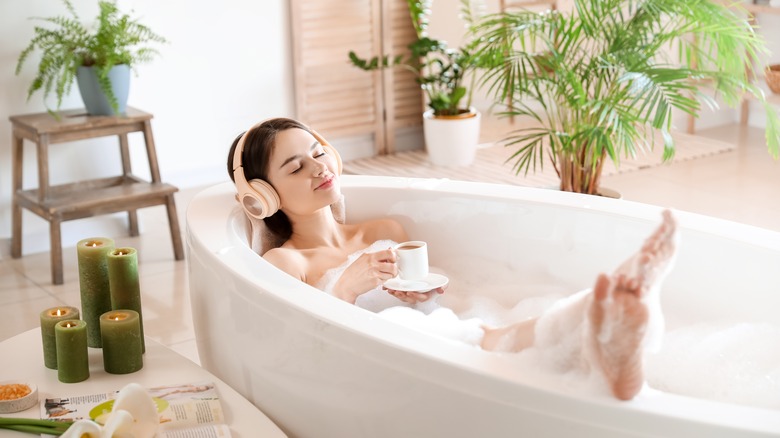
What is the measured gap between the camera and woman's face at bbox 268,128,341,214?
7.86 ft

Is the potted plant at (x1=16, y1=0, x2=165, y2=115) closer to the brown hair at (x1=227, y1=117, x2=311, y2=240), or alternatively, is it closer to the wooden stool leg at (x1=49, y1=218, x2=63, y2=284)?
the wooden stool leg at (x1=49, y1=218, x2=63, y2=284)

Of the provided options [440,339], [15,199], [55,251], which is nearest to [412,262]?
[440,339]

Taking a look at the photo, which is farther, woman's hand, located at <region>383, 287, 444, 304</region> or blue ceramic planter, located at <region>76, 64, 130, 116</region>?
blue ceramic planter, located at <region>76, 64, 130, 116</region>

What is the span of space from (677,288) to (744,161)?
293cm

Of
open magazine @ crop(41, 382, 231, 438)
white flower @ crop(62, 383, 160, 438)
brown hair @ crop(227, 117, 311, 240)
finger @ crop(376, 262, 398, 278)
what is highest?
brown hair @ crop(227, 117, 311, 240)

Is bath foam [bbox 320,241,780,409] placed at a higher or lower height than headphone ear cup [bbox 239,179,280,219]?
lower

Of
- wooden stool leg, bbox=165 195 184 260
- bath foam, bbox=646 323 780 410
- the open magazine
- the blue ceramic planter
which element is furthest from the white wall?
bath foam, bbox=646 323 780 410

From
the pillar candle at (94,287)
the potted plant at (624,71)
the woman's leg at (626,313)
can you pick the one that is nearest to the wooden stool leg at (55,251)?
the pillar candle at (94,287)

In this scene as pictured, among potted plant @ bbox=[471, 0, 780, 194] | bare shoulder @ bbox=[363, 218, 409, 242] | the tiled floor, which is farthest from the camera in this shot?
potted plant @ bbox=[471, 0, 780, 194]

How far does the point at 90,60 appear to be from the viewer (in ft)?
12.2

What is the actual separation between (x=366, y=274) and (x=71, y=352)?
65 centimetres

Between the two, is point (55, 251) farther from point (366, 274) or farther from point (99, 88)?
point (366, 274)

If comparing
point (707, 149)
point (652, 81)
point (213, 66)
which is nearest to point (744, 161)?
point (707, 149)

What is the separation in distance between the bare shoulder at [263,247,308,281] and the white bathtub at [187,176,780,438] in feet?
0.32
